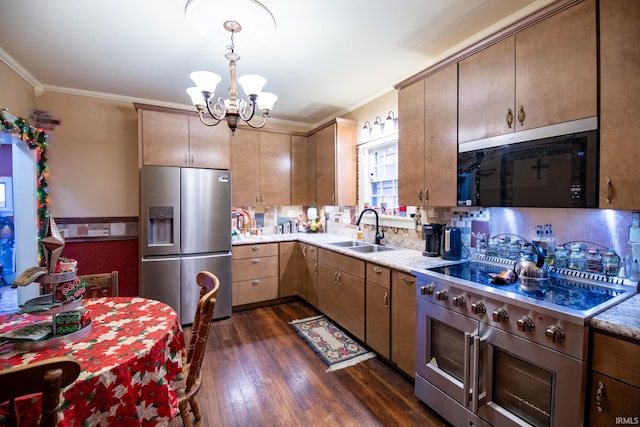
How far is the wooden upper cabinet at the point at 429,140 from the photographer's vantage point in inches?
84.4

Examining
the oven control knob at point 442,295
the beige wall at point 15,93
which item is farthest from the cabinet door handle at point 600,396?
the beige wall at point 15,93

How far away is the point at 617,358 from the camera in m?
1.11

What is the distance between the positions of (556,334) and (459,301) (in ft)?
1.58

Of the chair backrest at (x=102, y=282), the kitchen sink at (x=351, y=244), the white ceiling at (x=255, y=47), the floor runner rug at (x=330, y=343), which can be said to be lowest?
the floor runner rug at (x=330, y=343)

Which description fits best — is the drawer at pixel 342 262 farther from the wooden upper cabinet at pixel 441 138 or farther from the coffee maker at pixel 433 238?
the wooden upper cabinet at pixel 441 138

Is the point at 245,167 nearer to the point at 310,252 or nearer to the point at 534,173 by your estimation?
the point at 310,252

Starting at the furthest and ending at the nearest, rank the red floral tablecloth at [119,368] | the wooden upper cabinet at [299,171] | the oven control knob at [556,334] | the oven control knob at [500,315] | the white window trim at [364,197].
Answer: the wooden upper cabinet at [299,171] → the white window trim at [364,197] → the oven control knob at [500,315] → the oven control knob at [556,334] → the red floral tablecloth at [119,368]

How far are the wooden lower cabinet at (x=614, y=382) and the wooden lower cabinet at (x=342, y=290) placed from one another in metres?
1.59

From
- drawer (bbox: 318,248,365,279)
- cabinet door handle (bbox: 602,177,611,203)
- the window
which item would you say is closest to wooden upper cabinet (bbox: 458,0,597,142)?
cabinet door handle (bbox: 602,177,611,203)

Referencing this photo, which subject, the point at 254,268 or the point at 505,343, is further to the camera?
the point at 254,268

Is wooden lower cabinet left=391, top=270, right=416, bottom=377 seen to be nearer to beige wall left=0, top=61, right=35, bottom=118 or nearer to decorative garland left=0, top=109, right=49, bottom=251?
decorative garland left=0, top=109, right=49, bottom=251

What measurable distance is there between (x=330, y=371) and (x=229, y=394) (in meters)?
0.78

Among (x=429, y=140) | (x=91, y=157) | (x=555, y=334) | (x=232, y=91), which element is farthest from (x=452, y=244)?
(x=91, y=157)

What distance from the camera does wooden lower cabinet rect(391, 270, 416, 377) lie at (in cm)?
207
